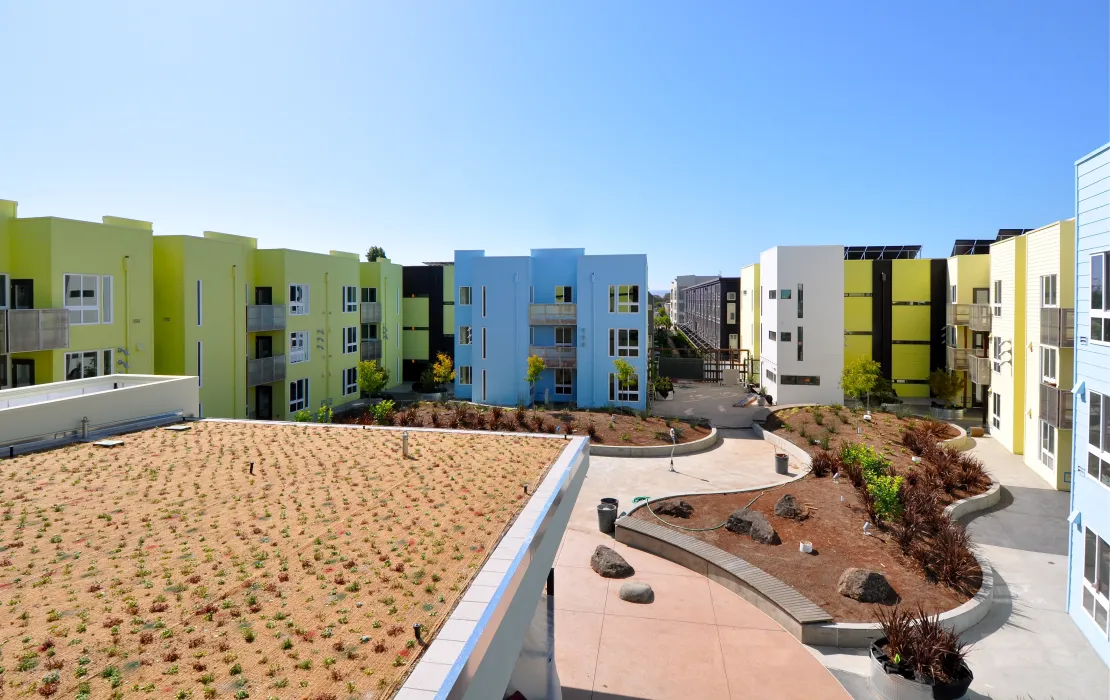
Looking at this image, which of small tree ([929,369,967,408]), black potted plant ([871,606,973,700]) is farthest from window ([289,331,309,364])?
small tree ([929,369,967,408])

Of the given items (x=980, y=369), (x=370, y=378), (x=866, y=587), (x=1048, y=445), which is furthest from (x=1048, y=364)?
(x=370, y=378)

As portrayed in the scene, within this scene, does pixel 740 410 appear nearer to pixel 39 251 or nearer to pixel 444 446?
pixel 444 446

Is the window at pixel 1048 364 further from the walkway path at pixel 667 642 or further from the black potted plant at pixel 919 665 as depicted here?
the walkway path at pixel 667 642

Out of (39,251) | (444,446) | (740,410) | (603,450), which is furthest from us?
(740,410)

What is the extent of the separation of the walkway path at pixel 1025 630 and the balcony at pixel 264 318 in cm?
2681

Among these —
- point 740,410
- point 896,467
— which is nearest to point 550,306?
point 740,410

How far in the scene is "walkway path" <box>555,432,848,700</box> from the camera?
33.3 ft

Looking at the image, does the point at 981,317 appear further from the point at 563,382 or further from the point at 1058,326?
the point at 563,382

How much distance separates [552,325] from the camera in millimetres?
37125

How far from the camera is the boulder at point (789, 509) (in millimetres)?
17141

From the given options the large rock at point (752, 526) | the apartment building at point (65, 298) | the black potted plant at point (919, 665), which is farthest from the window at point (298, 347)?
the black potted plant at point (919, 665)

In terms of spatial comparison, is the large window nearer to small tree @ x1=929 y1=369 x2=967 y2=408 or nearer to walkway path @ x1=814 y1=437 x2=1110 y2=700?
walkway path @ x1=814 y1=437 x2=1110 y2=700

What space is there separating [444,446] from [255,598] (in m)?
6.76

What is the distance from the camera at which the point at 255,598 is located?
588 cm
